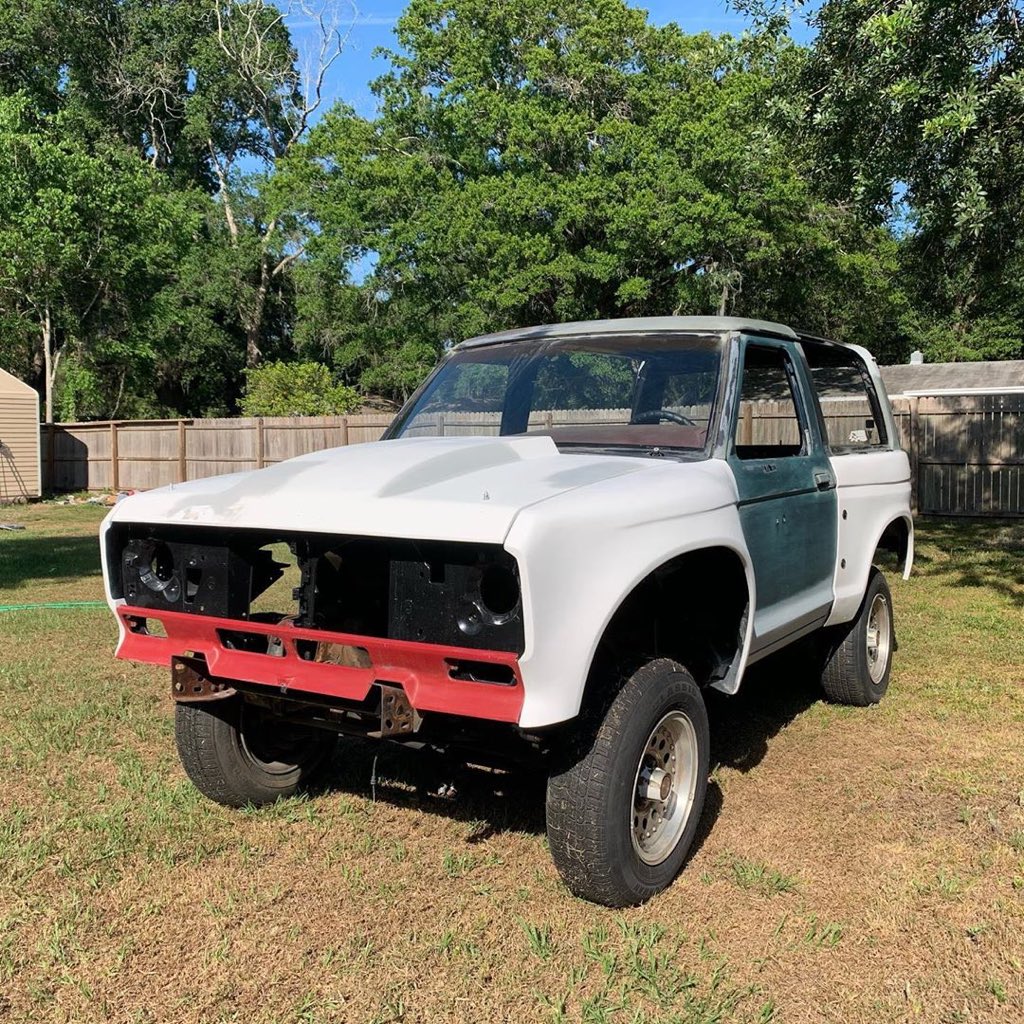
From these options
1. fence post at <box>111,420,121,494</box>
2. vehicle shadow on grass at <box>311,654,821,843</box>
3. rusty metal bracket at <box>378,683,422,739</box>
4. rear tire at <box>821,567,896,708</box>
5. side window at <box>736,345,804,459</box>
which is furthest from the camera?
fence post at <box>111,420,121,494</box>

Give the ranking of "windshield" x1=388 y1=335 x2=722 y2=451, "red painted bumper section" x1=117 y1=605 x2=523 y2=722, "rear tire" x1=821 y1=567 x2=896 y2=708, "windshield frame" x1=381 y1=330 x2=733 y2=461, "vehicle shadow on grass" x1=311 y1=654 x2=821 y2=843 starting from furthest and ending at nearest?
1. "rear tire" x1=821 y1=567 x2=896 y2=708
2. "windshield" x1=388 y1=335 x2=722 y2=451
3. "vehicle shadow on grass" x1=311 y1=654 x2=821 y2=843
4. "windshield frame" x1=381 y1=330 x2=733 y2=461
5. "red painted bumper section" x1=117 y1=605 x2=523 y2=722

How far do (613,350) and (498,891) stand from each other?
7.59ft

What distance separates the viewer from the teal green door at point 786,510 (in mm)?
3820

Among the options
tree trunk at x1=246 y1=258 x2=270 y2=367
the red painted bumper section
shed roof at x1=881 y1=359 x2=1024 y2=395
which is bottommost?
the red painted bumper section

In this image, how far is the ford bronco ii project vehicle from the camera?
2.73 meters

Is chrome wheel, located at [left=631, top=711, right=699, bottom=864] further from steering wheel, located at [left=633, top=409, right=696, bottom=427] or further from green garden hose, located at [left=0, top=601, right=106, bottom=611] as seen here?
green garden hose, located at [left=0, top=601, right=106, bottom=611]

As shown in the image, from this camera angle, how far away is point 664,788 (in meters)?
3.44

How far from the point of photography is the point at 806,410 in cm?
464

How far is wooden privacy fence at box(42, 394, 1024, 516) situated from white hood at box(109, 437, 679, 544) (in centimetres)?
90

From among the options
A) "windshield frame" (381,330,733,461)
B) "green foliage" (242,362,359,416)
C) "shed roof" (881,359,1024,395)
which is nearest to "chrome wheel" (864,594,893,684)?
"windshield frame" (381,330,733,461)

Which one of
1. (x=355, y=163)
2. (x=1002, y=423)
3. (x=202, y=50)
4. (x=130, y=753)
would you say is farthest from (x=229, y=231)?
(x=130, y=753)

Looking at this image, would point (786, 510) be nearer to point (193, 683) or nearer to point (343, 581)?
point (343, 581)

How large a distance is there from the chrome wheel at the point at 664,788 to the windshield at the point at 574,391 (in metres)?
1.25

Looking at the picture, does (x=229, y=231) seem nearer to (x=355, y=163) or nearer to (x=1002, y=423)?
A: (x=355, y=163)
